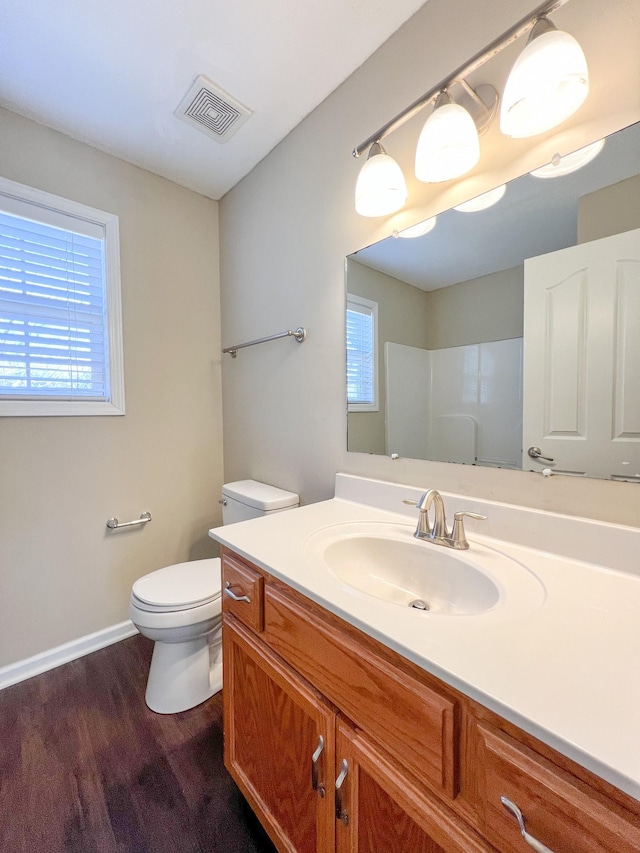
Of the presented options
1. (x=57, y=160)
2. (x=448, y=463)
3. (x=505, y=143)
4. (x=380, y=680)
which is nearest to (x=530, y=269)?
(x=505, y=143)

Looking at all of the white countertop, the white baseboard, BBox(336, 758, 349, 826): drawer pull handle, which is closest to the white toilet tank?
the white countertop

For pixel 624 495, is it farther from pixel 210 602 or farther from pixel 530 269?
pixel 210 602

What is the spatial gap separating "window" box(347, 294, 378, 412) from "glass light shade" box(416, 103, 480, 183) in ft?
1.40

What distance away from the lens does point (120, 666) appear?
5.50 ft

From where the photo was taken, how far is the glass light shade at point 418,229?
1.12 m

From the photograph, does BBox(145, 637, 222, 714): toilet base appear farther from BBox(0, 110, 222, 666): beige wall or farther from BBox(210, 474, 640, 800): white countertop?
BBox(210, 474, 640, 800): white countertop

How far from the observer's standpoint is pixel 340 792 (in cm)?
69

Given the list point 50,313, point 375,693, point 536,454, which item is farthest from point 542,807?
point 50,313

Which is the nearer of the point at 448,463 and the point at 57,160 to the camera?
the point at 448,463

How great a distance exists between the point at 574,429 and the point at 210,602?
1.34 m

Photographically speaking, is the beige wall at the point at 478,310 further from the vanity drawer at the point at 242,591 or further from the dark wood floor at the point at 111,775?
the dark wood floor at the point at 111,775

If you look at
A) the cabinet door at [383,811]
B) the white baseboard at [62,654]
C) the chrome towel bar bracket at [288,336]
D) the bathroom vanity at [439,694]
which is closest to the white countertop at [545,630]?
the bathroom vanity at [439,694]

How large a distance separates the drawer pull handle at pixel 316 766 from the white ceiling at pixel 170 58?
6.61 ft

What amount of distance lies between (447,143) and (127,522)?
205 cm
